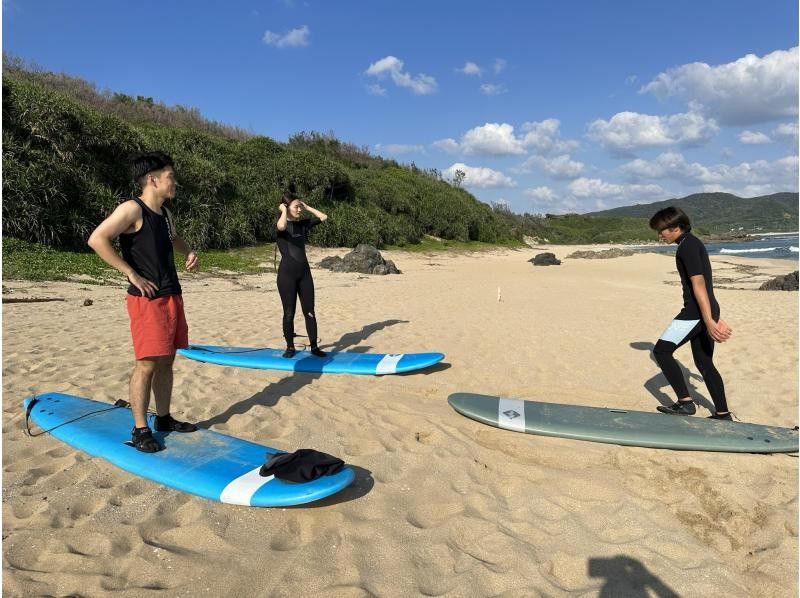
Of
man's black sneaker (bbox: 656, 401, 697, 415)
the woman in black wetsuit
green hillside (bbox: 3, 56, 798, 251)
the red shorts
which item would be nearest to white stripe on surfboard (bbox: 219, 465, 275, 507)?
the red shorts

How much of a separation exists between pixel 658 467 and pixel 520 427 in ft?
3.23

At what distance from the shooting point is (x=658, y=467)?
3.28m

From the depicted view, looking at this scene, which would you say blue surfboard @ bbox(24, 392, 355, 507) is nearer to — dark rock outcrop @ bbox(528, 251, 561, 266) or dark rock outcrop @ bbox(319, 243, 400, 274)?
dark rock outcrop @ bbox(319, 243, 400, 274)

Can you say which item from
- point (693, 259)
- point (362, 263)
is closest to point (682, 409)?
point (693, 259)

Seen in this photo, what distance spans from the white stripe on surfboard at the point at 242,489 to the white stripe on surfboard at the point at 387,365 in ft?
8.25

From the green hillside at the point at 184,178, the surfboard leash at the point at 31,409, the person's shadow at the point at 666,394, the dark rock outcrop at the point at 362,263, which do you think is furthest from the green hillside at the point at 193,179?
the person's shadow at the point at 666,394

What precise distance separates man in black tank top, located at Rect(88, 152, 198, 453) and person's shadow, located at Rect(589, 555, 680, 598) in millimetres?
2679

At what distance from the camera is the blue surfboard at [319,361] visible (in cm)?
514

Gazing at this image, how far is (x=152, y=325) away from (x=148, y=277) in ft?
0.99

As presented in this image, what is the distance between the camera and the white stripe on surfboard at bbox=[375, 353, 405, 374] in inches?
201

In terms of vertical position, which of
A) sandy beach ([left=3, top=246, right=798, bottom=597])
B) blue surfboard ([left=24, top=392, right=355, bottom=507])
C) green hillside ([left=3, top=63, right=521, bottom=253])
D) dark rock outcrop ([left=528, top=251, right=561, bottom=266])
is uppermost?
green hillside ([left=3, top=63, right=521, bottom=253])

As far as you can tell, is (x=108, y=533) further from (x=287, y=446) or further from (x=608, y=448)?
(x=608, y=448)

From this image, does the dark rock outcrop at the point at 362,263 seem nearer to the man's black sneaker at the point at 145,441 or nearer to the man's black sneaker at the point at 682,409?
the man's black sneaker at the point at 682,409

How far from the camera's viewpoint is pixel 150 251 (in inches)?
114
